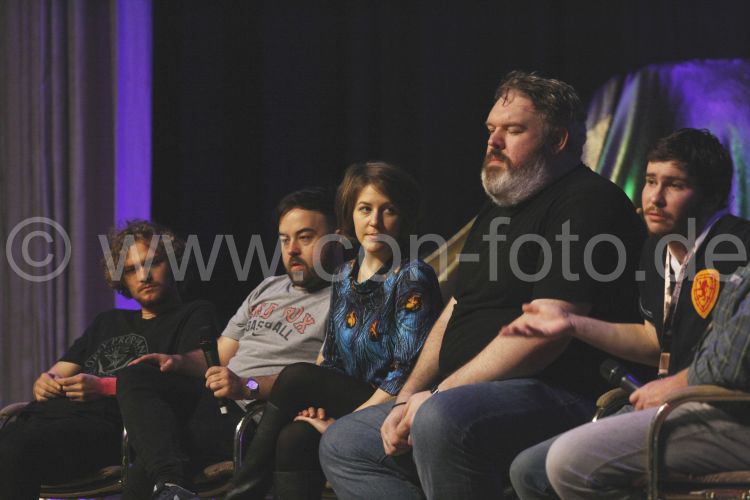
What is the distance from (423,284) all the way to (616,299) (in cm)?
58

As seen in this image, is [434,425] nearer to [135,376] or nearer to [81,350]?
[135,376]

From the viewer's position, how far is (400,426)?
7.44 ft

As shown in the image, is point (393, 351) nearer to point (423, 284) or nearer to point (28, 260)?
point (423, 284)

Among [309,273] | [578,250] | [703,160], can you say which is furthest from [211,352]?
[703,160]

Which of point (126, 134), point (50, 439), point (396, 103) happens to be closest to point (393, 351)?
point (50, 439)

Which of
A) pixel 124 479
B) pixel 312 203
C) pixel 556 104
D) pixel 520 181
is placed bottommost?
pixel 124 479

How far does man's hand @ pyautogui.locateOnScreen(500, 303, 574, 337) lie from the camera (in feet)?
6.82

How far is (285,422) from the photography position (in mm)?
2594

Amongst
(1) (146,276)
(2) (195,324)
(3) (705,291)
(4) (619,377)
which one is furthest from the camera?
(1) (146,276)

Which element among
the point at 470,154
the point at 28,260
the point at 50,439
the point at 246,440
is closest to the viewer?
the point at 246,440

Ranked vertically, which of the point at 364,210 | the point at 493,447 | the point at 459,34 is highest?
the point at 459,34

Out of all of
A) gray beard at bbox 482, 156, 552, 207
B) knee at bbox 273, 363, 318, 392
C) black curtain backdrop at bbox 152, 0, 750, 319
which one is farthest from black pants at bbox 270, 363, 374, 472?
black curtain backdrop at bbox 152, 0, 750, 319

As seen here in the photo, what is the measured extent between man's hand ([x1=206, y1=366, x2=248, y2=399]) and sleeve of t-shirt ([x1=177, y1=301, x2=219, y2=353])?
0.31 m

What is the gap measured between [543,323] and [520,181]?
44 centimetres
